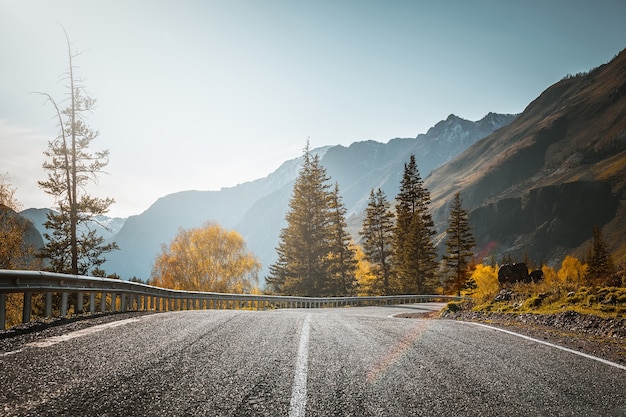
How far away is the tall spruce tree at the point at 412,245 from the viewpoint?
47688mm

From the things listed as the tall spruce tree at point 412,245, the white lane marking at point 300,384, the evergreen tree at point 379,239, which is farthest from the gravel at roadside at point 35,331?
the evergreen tree at point 379,239

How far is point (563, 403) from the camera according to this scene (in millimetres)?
3816

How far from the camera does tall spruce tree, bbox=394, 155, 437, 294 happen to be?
1877 inches

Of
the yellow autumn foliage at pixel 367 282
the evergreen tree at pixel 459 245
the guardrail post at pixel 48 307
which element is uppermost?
the evergreen tree at pixel 459 245

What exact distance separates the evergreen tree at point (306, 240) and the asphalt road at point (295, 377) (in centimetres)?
3297

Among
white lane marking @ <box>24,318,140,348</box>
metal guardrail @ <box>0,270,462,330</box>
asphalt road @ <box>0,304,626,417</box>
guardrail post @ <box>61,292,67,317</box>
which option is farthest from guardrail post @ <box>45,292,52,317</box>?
asphalt road @ <box>0,304,626,417</box>

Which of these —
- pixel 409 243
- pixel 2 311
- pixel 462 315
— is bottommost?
pixel 462 315

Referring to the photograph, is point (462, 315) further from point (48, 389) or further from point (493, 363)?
point (48, 389)

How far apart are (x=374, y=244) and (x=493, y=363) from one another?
45.8 metres

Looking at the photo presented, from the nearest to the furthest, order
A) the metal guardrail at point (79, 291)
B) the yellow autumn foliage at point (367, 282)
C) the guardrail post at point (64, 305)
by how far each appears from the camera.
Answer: the metal guardrail at point (79, 291) → the guardrail post at point (64, 305) → the yellow autumn foliage at point (367, 282)

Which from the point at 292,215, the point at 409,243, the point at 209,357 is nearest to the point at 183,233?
the point at 292,215

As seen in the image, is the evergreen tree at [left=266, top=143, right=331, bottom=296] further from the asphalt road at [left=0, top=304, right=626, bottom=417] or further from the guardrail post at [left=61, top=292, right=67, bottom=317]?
the asphalt road at [left=0, top=304, right=626, bottom=417]

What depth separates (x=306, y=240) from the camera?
40.9 metres

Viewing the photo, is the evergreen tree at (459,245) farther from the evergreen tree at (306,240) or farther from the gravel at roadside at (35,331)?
the gravel at roadside at (35,331)
